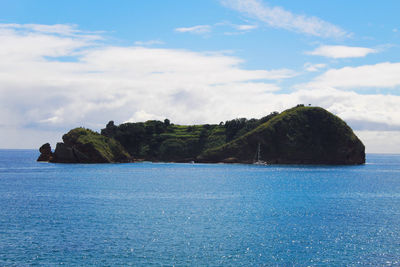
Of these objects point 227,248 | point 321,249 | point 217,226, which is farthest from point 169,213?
point 321,249

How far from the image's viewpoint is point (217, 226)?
59.7 meters

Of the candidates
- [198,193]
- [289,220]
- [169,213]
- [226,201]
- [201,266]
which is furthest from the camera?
[198,193]

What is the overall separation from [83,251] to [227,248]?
16.0 m

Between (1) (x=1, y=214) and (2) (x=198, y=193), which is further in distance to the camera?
(2) (x=198, y=193)

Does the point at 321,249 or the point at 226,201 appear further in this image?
the point at 226,201

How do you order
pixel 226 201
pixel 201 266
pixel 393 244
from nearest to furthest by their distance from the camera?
pixel 201 266 → pixel 393 244 → pixel 226 201

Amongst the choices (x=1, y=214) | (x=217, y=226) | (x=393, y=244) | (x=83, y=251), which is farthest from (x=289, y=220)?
(x=1, y=214)

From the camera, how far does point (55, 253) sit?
146 ft

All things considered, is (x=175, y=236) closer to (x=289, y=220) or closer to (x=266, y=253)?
(x=266, y=253)

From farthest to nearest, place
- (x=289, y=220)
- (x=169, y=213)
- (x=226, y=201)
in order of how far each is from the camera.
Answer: (x=226, y=201)
(x=169, y=213)
(x=289, y=220)

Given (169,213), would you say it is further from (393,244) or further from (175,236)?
(393,244)

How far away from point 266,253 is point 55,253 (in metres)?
22.9

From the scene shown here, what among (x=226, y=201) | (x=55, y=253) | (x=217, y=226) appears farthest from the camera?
(x=226, y=201)

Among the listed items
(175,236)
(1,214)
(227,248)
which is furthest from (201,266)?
(1,214)
